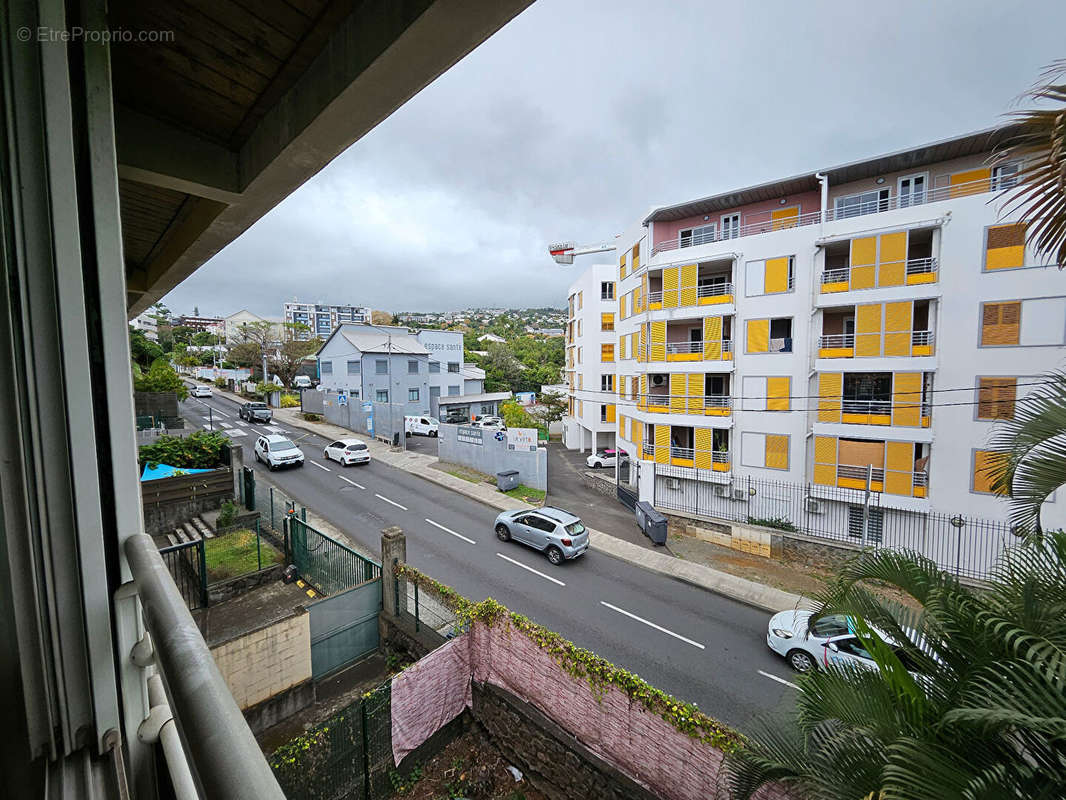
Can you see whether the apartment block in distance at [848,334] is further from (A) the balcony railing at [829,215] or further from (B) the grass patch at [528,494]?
(B) the grass patch at [528,494]

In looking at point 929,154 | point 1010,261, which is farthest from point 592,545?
point 929,154

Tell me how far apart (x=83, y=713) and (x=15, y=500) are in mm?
588

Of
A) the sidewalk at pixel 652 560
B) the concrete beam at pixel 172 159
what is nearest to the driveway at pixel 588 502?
the sidewalk at pixel 652 560

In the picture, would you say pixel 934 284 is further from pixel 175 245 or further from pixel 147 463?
pixel 147 463

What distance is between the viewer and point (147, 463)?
11812mm

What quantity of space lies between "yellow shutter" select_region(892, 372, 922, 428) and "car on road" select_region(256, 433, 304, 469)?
2110cm

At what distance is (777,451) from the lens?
14.4 m

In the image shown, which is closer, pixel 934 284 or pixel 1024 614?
pixel 1024 614

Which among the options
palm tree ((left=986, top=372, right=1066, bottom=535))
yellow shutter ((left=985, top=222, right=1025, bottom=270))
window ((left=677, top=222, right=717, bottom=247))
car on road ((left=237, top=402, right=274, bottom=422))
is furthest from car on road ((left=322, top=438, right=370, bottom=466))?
yellow shutter ((left=985, top=222, right=1025, bottom=270))

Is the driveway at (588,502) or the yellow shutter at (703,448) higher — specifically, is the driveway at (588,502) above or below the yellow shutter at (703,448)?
below

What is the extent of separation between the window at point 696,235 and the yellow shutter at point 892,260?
17.5ft

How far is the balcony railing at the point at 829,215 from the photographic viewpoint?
12555 millimetres

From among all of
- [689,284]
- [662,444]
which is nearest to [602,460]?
[662,444]

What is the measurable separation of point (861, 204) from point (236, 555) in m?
18.9
